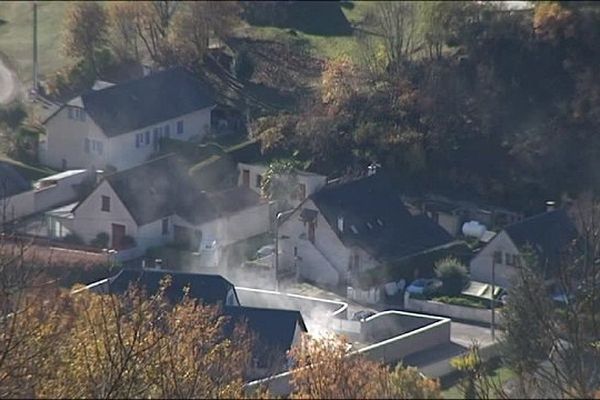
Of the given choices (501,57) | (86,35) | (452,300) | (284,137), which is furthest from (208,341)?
(86,35)

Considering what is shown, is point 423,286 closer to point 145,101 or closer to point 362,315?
point 362,315

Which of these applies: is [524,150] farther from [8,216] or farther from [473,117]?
[8,216]

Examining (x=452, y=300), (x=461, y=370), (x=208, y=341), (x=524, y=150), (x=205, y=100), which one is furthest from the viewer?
(x=205, y=100)

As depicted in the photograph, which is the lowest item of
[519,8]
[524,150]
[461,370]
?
[461,370]

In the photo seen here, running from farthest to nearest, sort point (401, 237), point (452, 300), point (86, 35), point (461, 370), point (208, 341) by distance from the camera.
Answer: point (86, 35) < point (401, 237) < point (452, 300) < point (461, 370) < point (208, 341)

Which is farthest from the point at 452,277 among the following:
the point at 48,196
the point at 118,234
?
the point at 48,196

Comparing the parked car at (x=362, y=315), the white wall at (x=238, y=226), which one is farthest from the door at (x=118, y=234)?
the parked car at (x=362, y=315)
